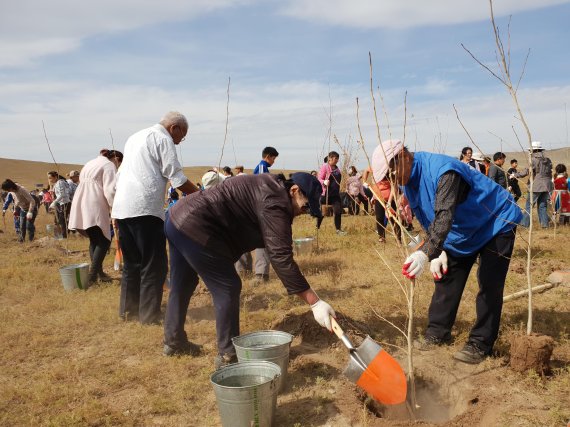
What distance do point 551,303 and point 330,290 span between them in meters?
2.26

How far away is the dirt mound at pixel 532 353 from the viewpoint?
3.00m

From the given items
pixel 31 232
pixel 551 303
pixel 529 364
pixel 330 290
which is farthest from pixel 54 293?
pixel 31 232

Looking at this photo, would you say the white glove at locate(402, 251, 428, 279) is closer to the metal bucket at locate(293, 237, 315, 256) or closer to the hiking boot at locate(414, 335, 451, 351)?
the hiking boot at locate(414, 335, 451, 351)

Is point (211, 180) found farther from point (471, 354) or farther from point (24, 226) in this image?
point (24, 226)

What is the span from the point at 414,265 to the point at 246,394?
1.23 meters

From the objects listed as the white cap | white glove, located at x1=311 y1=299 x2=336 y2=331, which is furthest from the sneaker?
the white cap

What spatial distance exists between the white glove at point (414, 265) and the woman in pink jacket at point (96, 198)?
376 cm

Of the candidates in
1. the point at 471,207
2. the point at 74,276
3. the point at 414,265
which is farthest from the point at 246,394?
the point at 74,276

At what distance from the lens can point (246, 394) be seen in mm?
2287

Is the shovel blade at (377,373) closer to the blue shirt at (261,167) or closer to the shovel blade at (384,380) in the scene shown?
the shovel blade at (384,380)

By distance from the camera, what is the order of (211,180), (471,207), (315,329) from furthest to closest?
1. (211,180)
2. (315,329)
3. (471,207)

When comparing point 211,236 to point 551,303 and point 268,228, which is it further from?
Answer: point 551,303

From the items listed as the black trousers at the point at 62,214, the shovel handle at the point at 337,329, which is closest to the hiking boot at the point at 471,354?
the shovel handle at the point at 337,329

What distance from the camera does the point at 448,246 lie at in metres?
3.30
